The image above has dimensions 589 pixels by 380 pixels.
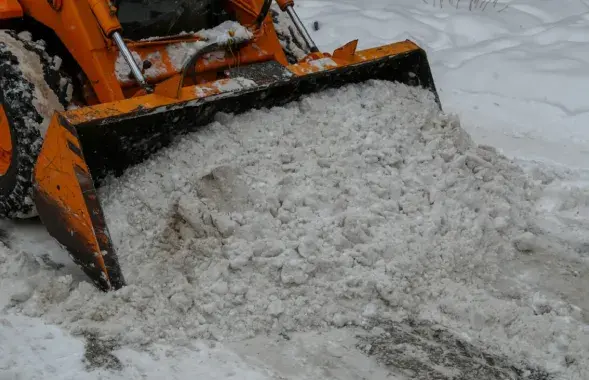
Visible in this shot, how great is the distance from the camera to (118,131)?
3025 millimetres

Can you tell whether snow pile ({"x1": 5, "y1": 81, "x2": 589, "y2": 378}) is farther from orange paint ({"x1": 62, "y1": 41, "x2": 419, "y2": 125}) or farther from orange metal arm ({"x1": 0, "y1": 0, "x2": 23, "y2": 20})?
orange metal arm ({"x1": 0, "y1": 0, "x2": 23, "y2": 20})

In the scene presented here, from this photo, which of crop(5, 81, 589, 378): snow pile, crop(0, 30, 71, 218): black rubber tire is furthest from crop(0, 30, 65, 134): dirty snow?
crop(5, 81, 589, 378): snow pile

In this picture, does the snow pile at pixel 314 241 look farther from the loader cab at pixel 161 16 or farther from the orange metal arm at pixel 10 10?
the orange metal arm at pixel 10 10

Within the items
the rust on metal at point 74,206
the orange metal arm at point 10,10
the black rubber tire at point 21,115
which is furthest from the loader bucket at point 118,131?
the orange metal arm at point 10,10

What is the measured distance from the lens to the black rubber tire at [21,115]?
308cm

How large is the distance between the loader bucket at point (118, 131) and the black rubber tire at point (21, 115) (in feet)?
0.68

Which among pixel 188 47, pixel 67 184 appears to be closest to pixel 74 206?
pixel 67 184

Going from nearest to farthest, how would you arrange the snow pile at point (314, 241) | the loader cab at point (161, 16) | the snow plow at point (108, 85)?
the snow pile at point (314, 241) < the snow plow at point (108, 85) < the loader cab at point (161, 16)

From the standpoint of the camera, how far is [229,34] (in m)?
3.79

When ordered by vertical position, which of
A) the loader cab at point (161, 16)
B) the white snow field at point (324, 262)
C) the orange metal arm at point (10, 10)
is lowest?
the white snow field at point (324, 262)

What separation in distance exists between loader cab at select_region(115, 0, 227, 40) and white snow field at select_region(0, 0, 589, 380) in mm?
760

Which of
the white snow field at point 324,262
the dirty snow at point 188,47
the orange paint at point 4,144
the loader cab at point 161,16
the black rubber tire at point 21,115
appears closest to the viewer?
the white snow field at point 324,262

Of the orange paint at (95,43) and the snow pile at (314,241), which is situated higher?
the orange paint at (95,43)

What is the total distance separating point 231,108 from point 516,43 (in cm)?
393
